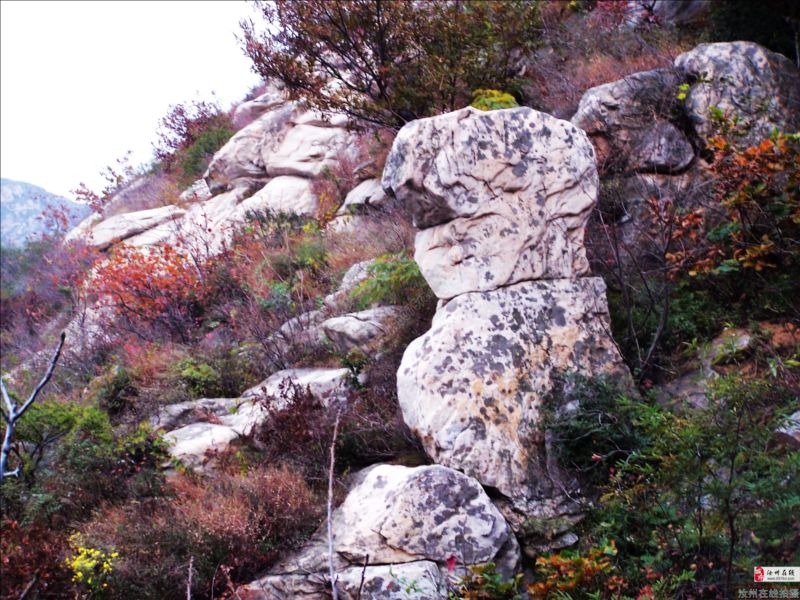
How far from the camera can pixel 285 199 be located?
42.4ft

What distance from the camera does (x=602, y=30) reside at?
10.2m

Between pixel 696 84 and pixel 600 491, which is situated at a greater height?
pixel 696 84

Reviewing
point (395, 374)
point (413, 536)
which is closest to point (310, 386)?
point (395, 374)

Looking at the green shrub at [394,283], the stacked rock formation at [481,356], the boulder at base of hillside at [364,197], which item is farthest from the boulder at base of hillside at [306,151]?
the stacked rock formation at [481,356]

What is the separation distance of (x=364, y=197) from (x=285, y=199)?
2432 millimetres

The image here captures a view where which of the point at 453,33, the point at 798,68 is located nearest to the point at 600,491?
the point at 798,68

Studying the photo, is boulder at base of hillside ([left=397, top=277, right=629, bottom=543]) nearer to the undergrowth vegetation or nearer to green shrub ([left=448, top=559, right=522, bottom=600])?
the undergrowth vegetation

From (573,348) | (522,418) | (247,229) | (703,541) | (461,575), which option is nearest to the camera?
(703,541)

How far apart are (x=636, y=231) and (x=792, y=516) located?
3851 millimetres

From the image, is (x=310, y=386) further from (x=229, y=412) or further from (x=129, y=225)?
(x=129, y=225)

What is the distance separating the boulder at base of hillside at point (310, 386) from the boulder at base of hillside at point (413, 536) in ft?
5.46

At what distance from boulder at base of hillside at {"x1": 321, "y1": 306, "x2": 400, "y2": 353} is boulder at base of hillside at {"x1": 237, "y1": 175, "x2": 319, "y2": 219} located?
540 cm

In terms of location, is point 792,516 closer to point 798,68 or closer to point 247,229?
Result: point 798,68

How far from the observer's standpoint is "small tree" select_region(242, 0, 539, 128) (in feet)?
30.0
